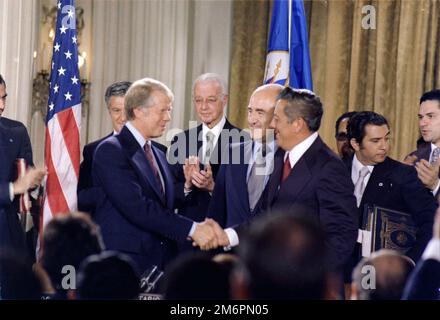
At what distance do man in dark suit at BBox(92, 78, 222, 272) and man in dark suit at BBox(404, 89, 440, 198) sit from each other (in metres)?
1.29

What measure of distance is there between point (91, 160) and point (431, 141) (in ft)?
6.44

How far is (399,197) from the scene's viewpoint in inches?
190

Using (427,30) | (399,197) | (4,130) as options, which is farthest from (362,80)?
(4,130)

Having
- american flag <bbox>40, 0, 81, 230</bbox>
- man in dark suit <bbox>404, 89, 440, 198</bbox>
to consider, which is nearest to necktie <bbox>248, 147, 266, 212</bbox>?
man in dark suit <bbox>404, 89, 440, 198</bbox>

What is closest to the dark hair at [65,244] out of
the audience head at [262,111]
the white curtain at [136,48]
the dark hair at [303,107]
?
the dark hair at [303,107]

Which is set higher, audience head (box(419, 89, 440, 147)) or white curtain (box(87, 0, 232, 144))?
white curtain (box(87, 0, 232, 144))

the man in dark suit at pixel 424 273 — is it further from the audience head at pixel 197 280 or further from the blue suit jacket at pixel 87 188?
the blue suit jacket at pixel 87 188

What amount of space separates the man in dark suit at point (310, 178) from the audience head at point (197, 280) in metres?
1.00

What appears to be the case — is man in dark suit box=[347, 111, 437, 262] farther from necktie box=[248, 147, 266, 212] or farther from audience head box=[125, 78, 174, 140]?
audience head box=[125, 78, 174, 140]

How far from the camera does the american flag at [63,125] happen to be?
17.1 ft

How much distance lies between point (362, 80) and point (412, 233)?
109 inches

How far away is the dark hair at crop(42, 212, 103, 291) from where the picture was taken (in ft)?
11.1
